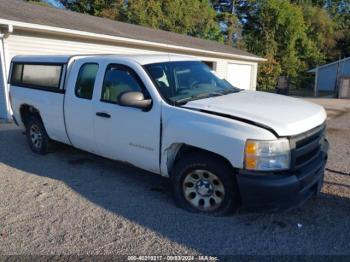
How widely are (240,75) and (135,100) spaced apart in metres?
18.7

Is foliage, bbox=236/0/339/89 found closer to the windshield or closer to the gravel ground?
the windshield

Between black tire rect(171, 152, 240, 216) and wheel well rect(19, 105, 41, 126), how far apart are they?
3500 millimetres

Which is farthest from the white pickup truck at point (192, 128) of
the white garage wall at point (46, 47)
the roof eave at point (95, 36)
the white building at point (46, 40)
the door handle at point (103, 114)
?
the white garage wall at point (46, 47)

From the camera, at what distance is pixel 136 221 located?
3.81 meters

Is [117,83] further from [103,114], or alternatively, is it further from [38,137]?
[38,137]

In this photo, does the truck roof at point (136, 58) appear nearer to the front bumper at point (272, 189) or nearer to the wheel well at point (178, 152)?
the wheel well at point (178, 152)

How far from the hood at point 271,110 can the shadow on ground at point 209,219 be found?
1082mm

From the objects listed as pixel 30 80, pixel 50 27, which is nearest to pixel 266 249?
pixel 30 80

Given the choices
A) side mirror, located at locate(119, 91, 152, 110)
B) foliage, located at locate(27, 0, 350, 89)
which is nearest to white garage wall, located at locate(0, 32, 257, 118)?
side mirror, located at locate(119, 91, 152, 110)

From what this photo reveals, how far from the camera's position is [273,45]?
113ft

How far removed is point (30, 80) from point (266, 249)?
5.17 m

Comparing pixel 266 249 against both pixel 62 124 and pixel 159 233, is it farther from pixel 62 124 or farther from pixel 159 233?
pixel 62 124

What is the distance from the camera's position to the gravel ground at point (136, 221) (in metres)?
3.29

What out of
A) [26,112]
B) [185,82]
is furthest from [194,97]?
[26,112]
